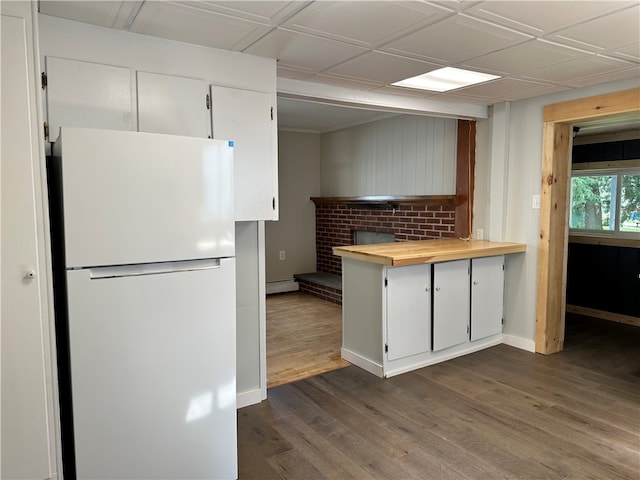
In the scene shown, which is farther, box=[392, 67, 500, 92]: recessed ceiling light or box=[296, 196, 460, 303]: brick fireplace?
box=[296, 196, 460, 303]: brick fireplace

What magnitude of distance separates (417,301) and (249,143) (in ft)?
5.84

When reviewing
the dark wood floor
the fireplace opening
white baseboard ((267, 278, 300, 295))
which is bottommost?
the dark wood floor

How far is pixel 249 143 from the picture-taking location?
2.57 m

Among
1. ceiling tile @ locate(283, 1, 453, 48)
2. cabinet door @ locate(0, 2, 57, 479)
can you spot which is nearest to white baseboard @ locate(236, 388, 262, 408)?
cabinet door @ locate(0, 2, 57, 479)

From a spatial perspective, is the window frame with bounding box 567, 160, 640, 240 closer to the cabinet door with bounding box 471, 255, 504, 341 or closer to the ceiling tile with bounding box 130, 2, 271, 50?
the cabinet door with bounding box 471, 255, 504, 341

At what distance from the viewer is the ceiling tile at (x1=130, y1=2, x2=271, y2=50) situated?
6.30 ft

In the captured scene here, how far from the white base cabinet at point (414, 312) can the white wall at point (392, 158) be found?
124 cm

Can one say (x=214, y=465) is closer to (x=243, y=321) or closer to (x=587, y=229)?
(x=243, y=321)

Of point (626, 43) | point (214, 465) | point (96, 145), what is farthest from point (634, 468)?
point (96, 145)

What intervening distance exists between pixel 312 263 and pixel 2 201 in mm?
5411

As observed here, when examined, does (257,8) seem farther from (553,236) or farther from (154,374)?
(553,236)

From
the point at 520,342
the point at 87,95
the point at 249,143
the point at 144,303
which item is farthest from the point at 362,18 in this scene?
the point at 520,342

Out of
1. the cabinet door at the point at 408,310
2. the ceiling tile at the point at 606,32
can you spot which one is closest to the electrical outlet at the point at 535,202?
the cabinet door at the point at 408,310

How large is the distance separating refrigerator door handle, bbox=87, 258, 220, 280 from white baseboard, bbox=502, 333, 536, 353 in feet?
10.2
